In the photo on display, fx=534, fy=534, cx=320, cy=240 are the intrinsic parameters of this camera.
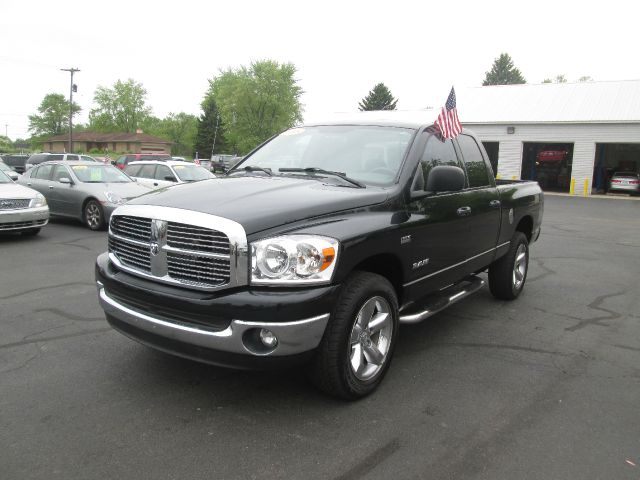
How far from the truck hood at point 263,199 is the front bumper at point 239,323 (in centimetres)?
44

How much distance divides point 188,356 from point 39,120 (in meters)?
133

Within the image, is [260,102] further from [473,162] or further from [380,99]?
[473,162]

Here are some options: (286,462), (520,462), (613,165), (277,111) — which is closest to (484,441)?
(520,462)

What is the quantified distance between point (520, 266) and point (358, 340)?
3.58 metres

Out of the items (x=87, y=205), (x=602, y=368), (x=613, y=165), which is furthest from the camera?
(x=613, y=165)

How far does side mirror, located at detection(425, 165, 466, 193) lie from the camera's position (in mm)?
3996

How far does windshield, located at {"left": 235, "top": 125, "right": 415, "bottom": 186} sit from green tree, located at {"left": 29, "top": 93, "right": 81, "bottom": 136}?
126889mm

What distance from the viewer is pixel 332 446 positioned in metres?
3.00

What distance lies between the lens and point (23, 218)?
379 inches

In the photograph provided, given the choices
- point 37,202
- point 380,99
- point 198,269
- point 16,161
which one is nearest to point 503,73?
point 380,99

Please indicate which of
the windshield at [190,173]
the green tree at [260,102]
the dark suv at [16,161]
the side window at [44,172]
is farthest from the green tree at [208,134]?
A: the side window at [44,172]

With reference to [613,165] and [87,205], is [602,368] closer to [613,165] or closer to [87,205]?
[87,205]

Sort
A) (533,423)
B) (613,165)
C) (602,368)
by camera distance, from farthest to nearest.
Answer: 1. (613,165)
2. (602,368)
3. (533,423)

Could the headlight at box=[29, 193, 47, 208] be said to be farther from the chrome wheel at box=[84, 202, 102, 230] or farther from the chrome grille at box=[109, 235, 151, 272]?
the chrome grille at box=[109, 235, 151, 272]
